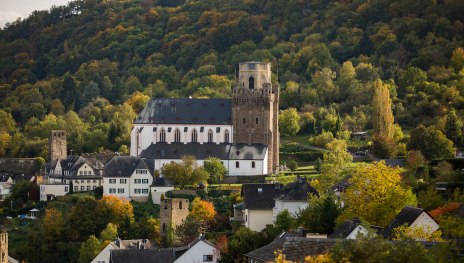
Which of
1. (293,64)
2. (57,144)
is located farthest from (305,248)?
(293,64)

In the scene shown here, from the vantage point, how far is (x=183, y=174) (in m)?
95.9

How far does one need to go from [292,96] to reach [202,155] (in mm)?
32652

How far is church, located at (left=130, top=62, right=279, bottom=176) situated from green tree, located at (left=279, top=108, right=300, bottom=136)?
435 inches

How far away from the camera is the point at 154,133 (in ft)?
345

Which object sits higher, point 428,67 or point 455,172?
point 428,67

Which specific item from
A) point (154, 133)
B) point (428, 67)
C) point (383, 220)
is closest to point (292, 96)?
point (428, 67)

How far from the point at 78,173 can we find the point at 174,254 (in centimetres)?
3717

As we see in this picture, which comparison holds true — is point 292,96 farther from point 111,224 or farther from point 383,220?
point 383,220

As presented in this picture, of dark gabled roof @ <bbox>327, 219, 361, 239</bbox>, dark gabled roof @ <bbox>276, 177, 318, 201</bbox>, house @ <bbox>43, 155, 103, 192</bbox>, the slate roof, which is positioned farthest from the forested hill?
dark gabled roof @ <bbox>327, 219, 361, 239</bbox>

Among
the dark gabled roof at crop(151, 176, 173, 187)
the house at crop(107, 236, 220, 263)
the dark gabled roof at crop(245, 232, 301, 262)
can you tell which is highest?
the dark gabled roof at crop(151, 176, 173, 187)

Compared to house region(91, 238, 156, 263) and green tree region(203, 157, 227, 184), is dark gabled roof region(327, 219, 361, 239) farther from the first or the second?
green tree region(203, 157, 227, 184)

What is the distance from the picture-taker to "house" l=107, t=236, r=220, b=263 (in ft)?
209

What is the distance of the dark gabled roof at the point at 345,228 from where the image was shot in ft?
167

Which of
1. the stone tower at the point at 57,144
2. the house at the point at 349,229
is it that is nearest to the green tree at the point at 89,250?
the house at the point at 349,229
